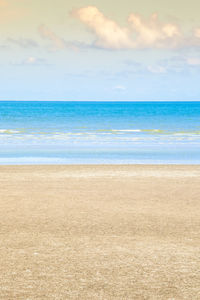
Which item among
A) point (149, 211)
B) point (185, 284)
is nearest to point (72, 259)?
point (185, 284)

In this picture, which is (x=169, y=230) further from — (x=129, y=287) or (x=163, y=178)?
(x=163, y=178)

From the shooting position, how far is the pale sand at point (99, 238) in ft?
18.7

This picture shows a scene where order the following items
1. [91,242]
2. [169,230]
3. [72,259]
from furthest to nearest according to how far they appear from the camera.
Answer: [169,230] < [91,242] < [72,259]

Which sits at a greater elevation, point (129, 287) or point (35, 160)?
point (35, 160)

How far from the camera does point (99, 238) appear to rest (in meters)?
7.74

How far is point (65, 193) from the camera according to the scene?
1180 cm

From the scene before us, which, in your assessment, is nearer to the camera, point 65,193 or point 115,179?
point 65,193

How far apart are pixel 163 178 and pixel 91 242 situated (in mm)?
7040

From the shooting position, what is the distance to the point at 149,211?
9.89 metres

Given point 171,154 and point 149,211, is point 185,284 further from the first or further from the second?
point 171,154

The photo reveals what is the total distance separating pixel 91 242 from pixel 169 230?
154 centimetres

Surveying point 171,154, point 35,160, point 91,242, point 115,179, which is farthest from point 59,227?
point 171,154

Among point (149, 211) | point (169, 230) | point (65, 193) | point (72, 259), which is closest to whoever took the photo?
point (72, 259)

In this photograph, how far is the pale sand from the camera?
5.71 m
